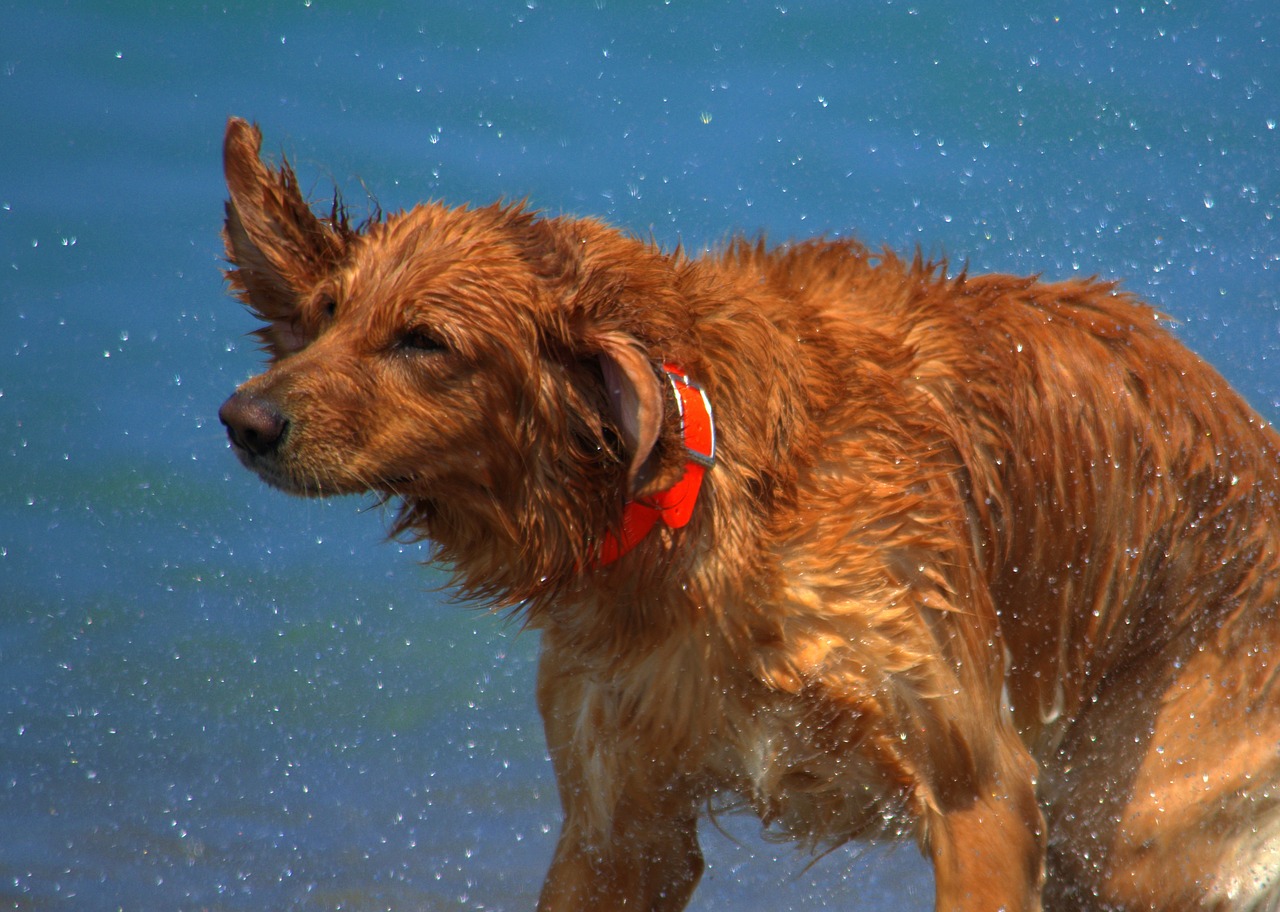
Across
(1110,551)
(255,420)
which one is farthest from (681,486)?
(1110,551)

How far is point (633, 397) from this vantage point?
340 cm

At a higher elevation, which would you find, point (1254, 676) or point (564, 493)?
point (564, 493)

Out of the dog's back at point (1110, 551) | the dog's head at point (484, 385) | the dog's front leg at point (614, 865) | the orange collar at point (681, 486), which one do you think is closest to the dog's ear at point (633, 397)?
the dog's head at point (484, 385)

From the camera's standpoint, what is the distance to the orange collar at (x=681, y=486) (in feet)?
11.5

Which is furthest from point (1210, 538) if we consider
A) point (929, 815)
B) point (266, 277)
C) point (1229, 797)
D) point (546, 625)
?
point (266, 277)

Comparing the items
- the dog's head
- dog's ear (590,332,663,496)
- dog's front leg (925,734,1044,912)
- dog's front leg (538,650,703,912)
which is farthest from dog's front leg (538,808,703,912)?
dog's ear (590,332,663,496)

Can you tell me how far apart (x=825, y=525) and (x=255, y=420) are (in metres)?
1.54

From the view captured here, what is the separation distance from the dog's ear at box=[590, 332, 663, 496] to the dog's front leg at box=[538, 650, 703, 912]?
0.88 metres

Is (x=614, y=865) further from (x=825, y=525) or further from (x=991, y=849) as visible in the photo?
(x=825, y=525)

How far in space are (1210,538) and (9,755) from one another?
7.30 meters

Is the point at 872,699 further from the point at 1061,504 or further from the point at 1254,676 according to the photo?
the point at 1254,676

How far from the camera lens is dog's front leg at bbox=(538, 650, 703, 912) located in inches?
162

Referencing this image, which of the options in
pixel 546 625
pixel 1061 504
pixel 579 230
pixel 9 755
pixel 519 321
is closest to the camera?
pixel 519 321

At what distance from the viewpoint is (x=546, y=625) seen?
4102mm
